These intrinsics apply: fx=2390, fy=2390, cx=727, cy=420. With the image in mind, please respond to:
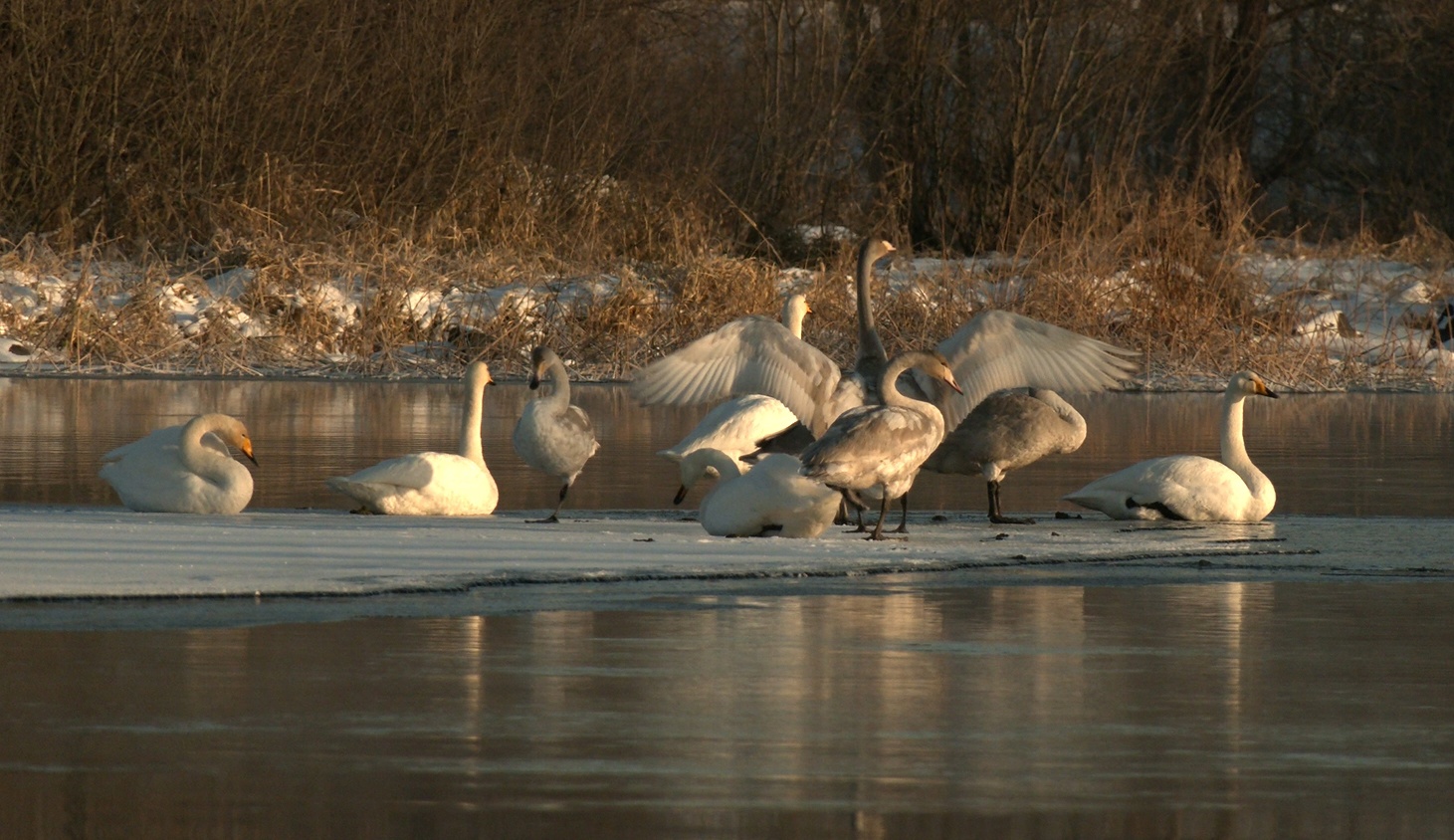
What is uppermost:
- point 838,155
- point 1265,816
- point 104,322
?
point 838,155

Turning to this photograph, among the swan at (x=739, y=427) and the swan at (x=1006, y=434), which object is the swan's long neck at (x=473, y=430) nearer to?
the swan at (x=739, y=427)

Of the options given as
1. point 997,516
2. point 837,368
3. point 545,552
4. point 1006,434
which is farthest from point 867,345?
point 545,552

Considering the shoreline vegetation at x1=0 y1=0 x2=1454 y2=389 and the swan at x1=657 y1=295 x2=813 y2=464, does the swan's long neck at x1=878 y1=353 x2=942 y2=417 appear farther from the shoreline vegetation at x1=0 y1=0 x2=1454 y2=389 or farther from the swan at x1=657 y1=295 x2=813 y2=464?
the shoreline vegetation at x1=0 y1=0 x2=1454 y2=389

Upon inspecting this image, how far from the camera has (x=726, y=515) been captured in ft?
30.5

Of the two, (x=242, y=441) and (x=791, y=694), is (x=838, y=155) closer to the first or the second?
(x=242, y=441)

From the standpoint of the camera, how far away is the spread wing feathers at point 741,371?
11.1m

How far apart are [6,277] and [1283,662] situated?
17.7 m

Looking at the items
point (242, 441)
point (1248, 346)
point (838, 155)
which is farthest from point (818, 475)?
point (838, 155)

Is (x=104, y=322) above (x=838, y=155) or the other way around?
the other way around

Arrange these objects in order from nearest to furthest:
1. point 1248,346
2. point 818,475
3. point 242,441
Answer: point 818,475 < point 242,441 < point 1248,346

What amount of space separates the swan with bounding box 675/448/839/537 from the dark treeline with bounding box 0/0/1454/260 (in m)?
12.6

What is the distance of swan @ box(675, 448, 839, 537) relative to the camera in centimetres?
920

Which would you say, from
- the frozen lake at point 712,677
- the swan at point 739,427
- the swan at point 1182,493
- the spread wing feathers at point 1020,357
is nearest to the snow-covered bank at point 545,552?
the frozen lake at point 712,677

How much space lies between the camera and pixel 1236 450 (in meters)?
10.9
